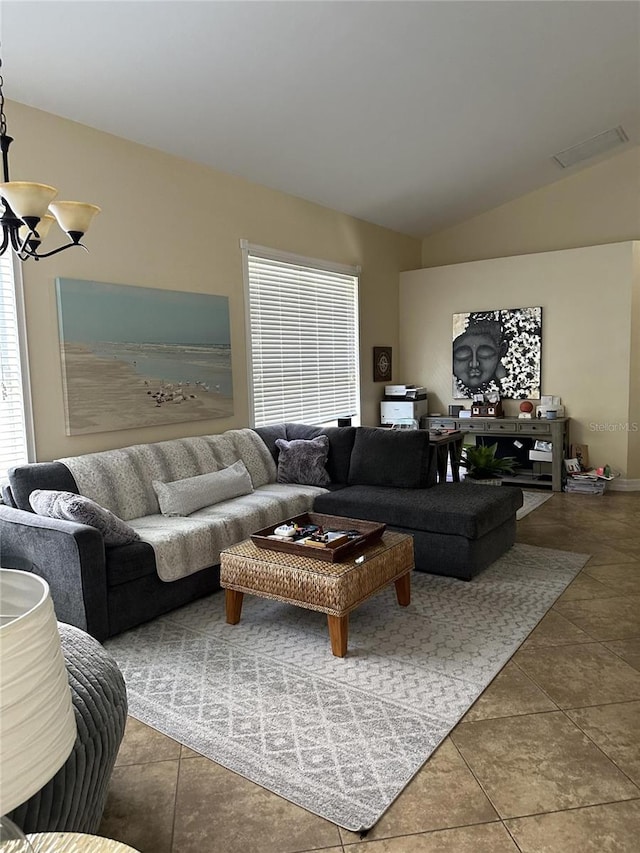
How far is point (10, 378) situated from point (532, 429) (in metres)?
4.98

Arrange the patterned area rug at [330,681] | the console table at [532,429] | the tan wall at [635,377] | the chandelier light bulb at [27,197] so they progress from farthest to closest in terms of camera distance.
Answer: the console table at [532,429] < the tan wall at [635,377] < the chandelier light bulb at [27,197] < the patterned area rug at [330,681]

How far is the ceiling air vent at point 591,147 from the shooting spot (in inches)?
224

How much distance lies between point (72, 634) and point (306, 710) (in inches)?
39.5

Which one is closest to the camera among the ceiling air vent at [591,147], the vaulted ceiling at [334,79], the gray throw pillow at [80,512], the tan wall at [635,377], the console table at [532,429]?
the gray throw pillow at [80,512]

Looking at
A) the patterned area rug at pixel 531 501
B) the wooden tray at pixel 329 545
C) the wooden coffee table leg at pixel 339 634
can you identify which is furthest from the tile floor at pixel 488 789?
the patterned area rug at pixel 531 501

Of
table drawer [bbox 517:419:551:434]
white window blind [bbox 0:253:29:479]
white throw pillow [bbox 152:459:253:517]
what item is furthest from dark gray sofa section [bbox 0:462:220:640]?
table drawer [bbox 517:419:551:434]

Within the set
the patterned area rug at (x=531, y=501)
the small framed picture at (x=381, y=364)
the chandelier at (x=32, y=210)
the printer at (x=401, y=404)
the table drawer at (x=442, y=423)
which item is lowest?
the patterned area rug at (x=531, y=501)

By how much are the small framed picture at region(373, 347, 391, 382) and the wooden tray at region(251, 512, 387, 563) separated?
372 centimetres

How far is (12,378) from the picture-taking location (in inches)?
141

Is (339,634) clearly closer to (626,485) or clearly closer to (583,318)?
(626,485)

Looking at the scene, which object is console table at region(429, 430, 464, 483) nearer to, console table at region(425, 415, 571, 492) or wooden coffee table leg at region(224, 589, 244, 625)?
console table at region(425, 415, 571, 492)

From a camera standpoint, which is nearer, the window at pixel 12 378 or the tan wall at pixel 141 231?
the window at pixel 12 378

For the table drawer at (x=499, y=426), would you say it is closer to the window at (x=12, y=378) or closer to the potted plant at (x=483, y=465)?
the potted plant at (x=483, y=465)

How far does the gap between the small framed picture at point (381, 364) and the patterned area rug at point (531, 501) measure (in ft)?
6.72
